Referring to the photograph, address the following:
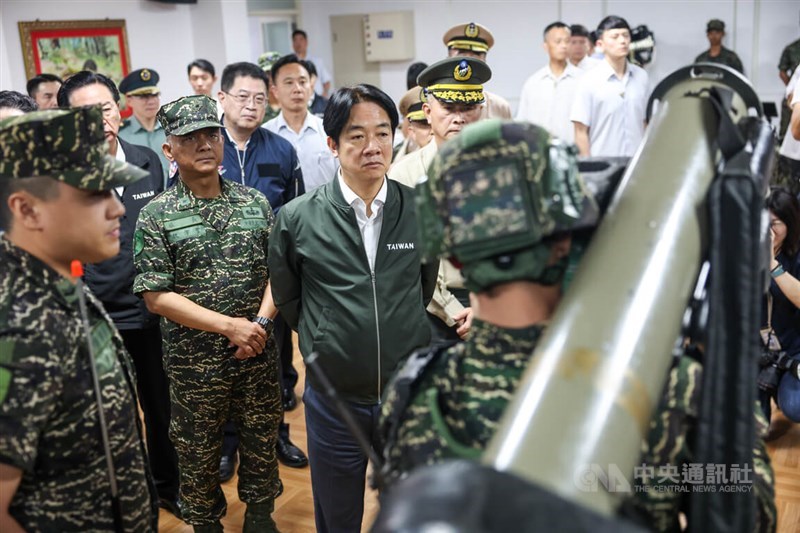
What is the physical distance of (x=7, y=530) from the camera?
1461 mm

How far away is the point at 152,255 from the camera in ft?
8.60

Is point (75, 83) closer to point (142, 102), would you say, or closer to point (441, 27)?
point (142, 102)

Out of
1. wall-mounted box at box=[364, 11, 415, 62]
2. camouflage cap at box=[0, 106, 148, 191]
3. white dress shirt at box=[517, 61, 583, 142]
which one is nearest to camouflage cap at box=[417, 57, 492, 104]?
camouflage cap at box=[0, 106, 148, 191]

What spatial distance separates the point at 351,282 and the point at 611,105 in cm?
293

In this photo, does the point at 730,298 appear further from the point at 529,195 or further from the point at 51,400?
the point at 51,400

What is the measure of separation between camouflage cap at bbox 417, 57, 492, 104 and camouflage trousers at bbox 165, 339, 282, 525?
46.7 inches

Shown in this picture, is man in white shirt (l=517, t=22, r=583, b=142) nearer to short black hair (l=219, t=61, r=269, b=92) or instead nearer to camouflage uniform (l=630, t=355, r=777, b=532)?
short black hair (l=219, t=61, r=269, b=92)

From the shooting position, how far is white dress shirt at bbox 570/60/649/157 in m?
4.67

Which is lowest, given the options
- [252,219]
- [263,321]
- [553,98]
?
[263,321]

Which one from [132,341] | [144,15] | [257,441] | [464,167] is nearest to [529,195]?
[464,167]

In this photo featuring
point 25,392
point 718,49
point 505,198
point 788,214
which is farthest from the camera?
point 718,49

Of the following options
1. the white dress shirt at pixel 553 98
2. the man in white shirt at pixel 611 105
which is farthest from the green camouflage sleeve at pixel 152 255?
the white dress shirt at pixel 553 98

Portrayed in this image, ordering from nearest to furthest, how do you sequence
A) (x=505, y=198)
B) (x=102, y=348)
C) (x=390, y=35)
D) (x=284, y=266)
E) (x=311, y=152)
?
(x=505, y=198) < (x=102, y=348) < (x=284, y=266) < (x=311, y=152) < (x=390, y=35)

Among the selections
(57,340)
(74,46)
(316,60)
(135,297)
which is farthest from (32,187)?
(316,60)
